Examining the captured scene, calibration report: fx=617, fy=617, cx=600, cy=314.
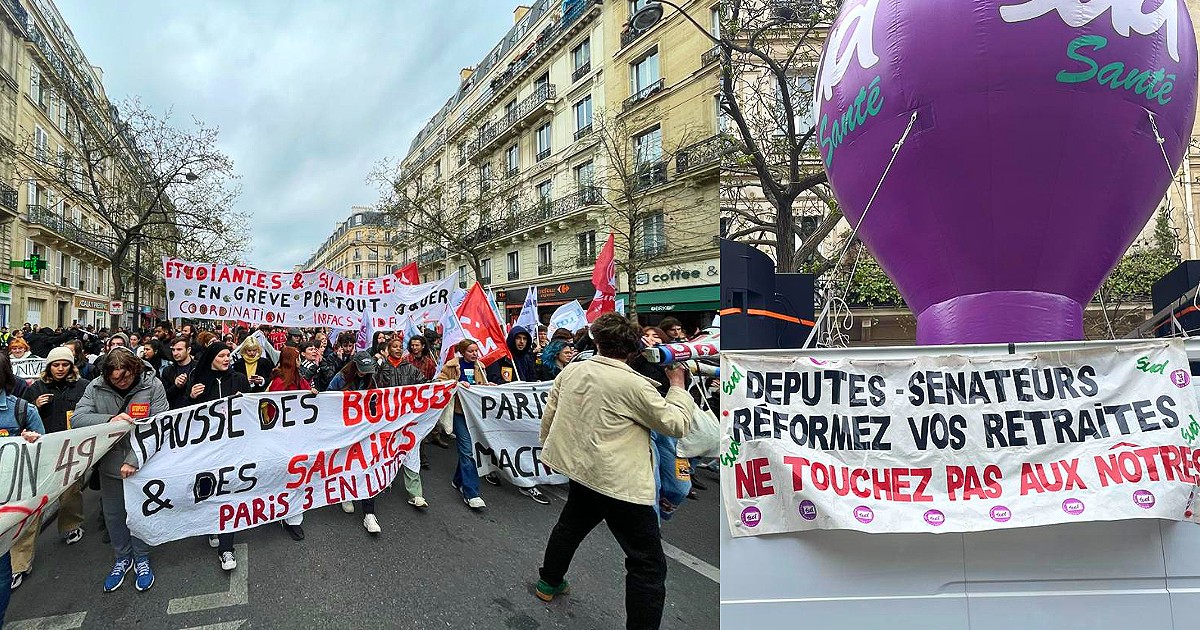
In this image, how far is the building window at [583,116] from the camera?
28.6 meters

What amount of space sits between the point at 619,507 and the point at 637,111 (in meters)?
24.3

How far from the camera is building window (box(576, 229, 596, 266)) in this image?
2812cm

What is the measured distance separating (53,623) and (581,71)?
1135 inches

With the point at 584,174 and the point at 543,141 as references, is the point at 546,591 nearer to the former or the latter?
the point at 584,174

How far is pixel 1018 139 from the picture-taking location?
A: 10.1ft

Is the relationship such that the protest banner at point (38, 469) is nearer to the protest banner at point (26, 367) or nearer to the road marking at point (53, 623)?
the road marking at point (53, 623)

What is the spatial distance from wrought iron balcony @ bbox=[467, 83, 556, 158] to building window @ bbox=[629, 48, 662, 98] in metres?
5.76

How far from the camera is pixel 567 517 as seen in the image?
3.40 meters

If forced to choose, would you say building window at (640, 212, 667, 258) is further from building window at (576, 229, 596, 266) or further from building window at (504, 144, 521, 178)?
building window at (504, 144, 521, 178)

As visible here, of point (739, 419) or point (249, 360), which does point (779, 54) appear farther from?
point (739, 419)

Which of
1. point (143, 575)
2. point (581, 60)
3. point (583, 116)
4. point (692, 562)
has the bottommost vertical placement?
point (692, 562)

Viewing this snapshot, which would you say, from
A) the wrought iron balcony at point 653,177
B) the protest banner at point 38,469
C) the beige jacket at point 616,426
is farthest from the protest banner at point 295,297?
the wrought iron balcony at point 653,177

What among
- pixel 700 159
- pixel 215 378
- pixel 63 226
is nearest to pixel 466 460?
pixel 215 378

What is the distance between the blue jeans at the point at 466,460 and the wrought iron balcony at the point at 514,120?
27493 millimetres
